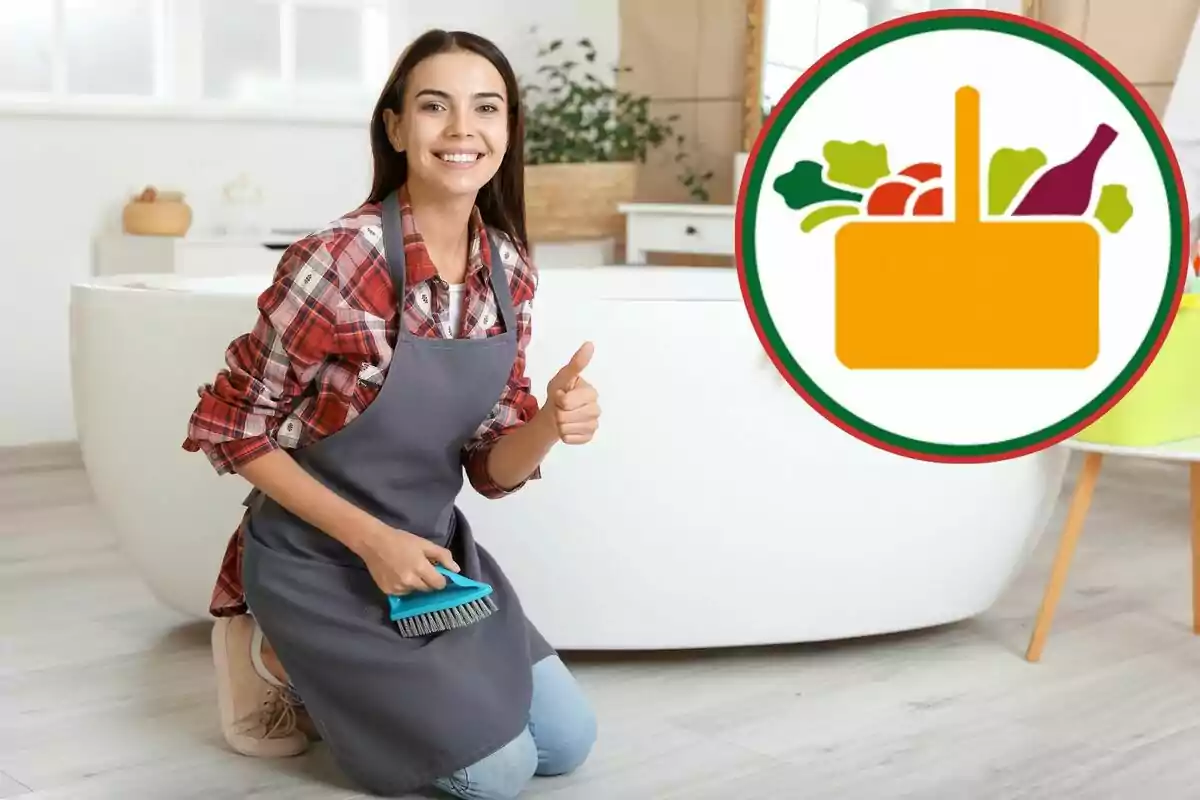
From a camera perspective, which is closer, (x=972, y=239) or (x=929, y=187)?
(x=972, y=239)

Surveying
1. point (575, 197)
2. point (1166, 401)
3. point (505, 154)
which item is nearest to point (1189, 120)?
point (575, 197)

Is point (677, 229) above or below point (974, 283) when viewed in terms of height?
below

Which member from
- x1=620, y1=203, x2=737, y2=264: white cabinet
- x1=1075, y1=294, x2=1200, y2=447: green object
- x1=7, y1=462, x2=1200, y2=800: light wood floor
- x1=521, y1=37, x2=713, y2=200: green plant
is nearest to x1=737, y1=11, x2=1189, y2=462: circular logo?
x1=1075, y1=294, x2=1200, y2=447: green object

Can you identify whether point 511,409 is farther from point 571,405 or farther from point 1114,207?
point 1114,207

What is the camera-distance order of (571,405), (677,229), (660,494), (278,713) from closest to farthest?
1. (571,405)
2. (278,713)
3. (660,494)
4. (677,229)

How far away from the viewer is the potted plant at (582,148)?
5.05 meters

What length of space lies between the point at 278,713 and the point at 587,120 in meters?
3.62

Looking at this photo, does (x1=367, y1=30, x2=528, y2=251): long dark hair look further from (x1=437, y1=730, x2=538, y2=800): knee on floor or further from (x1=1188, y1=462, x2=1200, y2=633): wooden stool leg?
(x1=1188, y1=462, x2=1200, y2=633): wooden stool leg

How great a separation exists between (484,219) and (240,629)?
1.97 feet

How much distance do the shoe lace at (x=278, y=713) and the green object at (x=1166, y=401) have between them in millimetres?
1225

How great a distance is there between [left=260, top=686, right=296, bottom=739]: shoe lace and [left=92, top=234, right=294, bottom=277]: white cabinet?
2.55m

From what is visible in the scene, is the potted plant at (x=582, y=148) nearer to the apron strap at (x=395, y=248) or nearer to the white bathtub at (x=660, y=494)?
the white bathtub at (x=660, y=494)

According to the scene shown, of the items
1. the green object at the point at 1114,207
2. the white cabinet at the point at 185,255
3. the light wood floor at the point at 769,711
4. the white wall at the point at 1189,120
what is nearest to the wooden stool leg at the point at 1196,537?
the light wood floor at the point at 769,711

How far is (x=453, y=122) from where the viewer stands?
1795 millimetres
